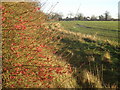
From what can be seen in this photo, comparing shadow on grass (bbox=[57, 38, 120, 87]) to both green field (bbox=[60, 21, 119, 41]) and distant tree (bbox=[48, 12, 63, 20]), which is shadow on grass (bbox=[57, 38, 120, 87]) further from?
distant tree (bbox=[48, 12, 63, 20])

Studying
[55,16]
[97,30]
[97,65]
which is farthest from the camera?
[97,30]

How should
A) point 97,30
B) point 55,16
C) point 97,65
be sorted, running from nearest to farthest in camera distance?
point 55,16 < point 97,65 < point 97,30

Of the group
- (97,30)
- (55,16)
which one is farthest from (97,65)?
(97,30)

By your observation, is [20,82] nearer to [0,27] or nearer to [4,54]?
[4,54]

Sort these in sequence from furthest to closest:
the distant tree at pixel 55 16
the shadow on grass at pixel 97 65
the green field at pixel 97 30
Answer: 1. the green field at pixel 97 30
2. the shadow on grass at pixel 97 65
3. the distant tree at pixel 55 16

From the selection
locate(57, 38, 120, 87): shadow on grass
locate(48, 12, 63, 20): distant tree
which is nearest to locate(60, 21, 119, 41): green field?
locate(48, 12, 63, 20): distant tree

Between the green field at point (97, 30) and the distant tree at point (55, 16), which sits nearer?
the distant tree at point (55, 16)

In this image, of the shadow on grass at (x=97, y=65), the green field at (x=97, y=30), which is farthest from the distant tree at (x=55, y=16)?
the shadow on grass at (x=97, y=65)

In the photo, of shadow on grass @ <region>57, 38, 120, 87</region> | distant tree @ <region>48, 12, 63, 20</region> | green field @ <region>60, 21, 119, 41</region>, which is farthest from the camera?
green field @ <region>60, 21, 119, 41</region>

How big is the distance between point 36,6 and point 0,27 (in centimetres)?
108

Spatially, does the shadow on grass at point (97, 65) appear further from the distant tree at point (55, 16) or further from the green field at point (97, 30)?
the distant tree at point (55, 16)

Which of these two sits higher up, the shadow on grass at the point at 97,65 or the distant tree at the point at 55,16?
the distant tree at the point at 55,16

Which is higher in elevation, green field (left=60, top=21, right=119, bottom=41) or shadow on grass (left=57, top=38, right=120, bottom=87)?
green field (left=60, top=21, right=119, bottom=41)

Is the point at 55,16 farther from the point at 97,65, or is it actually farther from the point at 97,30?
the point at 97,30
